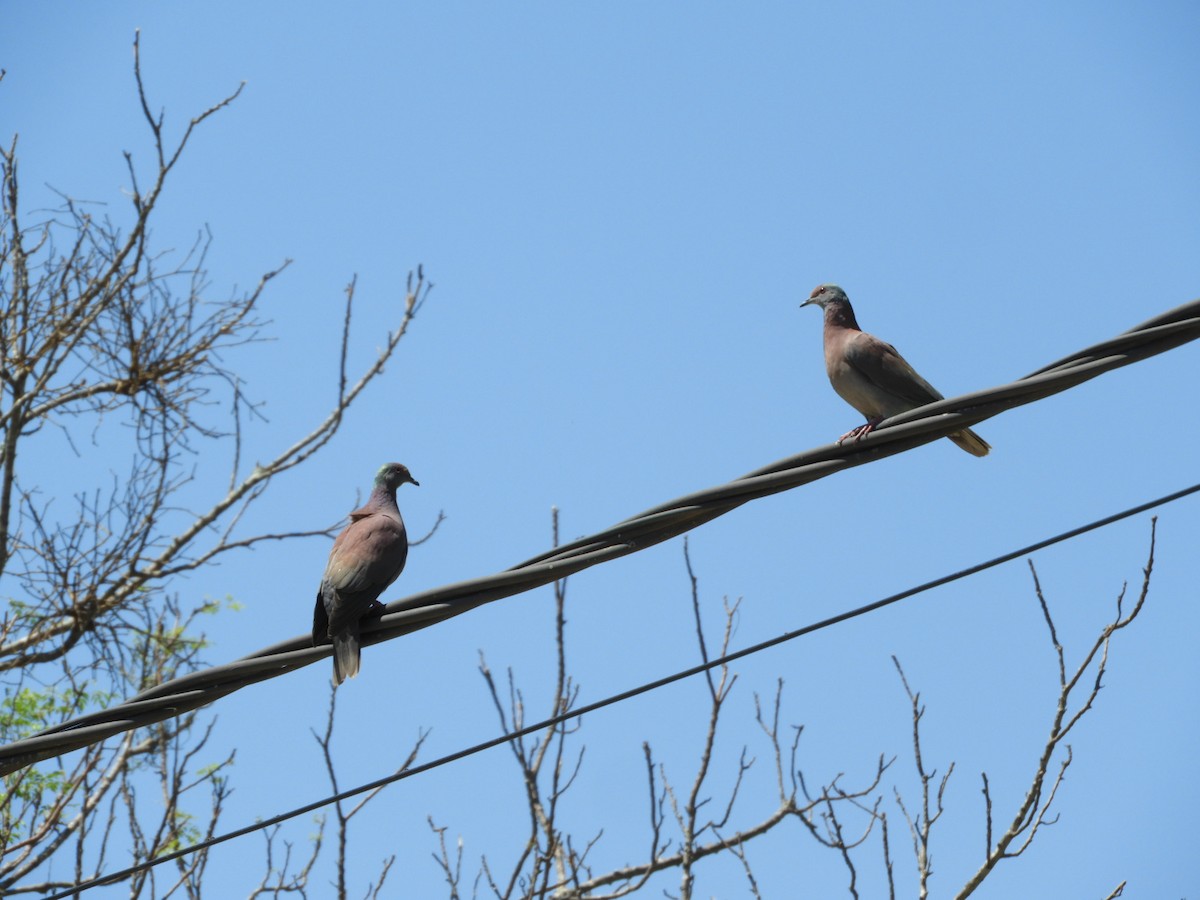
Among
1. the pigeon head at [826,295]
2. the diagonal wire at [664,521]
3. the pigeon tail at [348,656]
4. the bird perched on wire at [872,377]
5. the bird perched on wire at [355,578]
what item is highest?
the pigeon head at [826,295]

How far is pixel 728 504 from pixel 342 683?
148cm

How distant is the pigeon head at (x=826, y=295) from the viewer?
6.97 m

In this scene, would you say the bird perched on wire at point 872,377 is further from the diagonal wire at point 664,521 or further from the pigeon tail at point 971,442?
the diagonal wire at point 664,521

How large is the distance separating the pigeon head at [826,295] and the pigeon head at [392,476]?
2.27 metres

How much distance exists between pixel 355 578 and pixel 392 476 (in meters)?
1.88

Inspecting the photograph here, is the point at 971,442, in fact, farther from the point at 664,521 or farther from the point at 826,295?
the point at 664,521

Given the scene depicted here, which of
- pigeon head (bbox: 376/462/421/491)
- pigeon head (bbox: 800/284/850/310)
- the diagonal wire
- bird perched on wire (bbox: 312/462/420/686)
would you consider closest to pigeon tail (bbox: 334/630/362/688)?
bird perched on wire (bbox: 312/462/420/686)

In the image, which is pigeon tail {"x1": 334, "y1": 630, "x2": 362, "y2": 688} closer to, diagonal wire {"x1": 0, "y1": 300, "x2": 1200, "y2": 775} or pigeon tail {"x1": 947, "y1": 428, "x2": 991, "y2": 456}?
diagonal wire {"x1": 0, "y1": 300, "x2": 1200, "y2": 775}

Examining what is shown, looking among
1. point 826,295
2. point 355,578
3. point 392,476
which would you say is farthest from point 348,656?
point 826,295

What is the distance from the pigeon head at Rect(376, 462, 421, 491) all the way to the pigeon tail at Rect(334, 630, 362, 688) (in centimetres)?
211

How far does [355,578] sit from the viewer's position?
4609 mm

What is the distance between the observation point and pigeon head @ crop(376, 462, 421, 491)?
636 centimetres

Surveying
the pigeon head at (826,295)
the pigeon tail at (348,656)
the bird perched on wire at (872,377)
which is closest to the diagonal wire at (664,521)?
the pigeon tail at (348,656)

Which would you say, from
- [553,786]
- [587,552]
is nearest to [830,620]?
[587,552]
